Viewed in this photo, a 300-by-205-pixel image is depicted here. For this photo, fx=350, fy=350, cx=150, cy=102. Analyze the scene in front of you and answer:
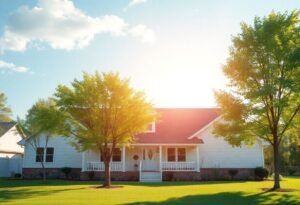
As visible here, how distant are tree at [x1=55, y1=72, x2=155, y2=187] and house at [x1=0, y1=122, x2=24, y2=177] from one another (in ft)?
61.8

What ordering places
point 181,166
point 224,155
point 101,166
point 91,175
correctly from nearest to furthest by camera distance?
point 91,175, point 181,166, point 101,166, point 224,155

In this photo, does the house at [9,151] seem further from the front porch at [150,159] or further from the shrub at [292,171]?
the shrub at [292,171]

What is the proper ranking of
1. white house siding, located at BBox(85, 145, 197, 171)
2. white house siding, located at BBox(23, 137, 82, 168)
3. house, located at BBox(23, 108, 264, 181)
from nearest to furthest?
house, located at BBox(23, 108, 264, 181), white house siding, located at BBox(85, 145, 197, 171), white house siding, located at BBox(23, 137, 82, 168)

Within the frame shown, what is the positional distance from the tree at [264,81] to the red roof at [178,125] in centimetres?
853

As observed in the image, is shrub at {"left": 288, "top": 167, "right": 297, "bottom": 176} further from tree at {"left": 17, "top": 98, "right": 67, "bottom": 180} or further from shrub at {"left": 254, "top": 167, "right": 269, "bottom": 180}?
tree at {"left": 17, "top": 98, "right": 67, "bottom": 180}

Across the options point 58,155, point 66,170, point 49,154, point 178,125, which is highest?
point 178,125

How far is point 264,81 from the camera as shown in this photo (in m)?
22.0

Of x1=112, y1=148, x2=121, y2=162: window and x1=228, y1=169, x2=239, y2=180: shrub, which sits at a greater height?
x1=112, y1=148, x2=121, y2=162: window

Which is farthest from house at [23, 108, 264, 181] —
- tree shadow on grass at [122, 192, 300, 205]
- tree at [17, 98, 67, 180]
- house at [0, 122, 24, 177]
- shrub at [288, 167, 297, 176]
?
shrub at [288, 167, 297, 176]

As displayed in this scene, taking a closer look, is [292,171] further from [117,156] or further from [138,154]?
[117,156]

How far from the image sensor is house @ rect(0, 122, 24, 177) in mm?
41000

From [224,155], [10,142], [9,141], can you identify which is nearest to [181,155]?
[224,155]

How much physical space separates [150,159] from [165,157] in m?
1.54

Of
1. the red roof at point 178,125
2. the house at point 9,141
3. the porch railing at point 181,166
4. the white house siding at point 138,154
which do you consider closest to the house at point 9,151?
the house at point 9,141
